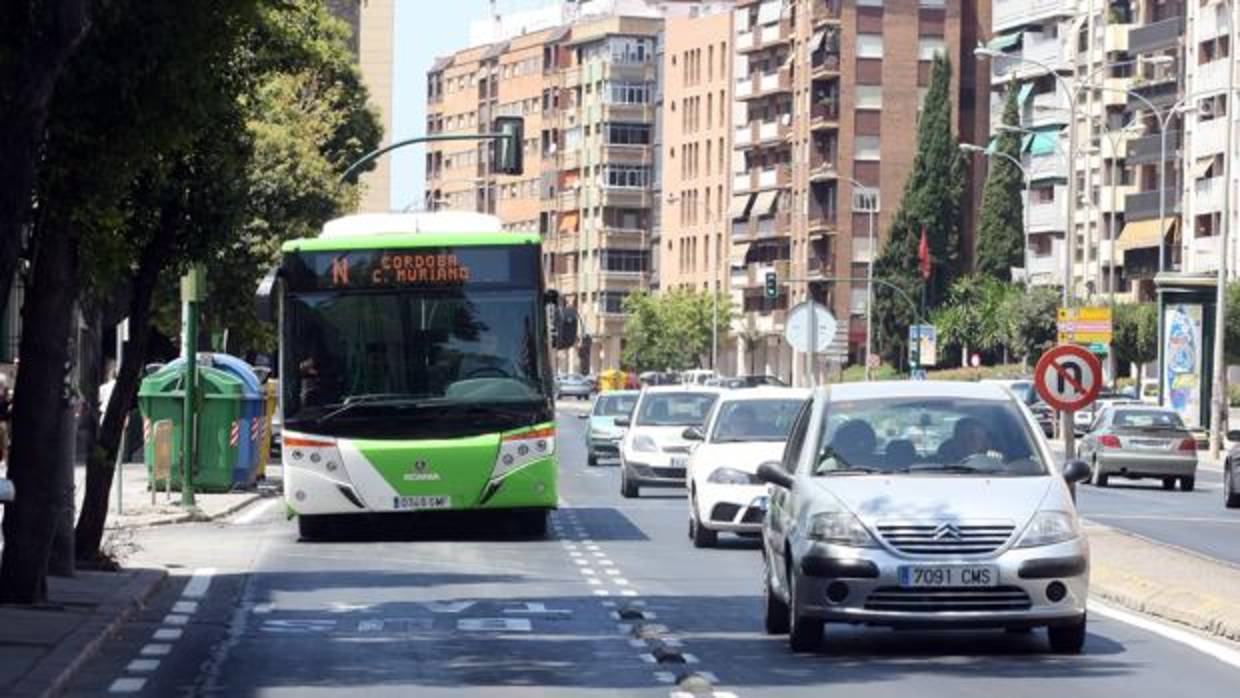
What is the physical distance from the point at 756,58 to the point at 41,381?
156m

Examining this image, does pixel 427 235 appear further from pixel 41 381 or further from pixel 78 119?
pixel 78 119

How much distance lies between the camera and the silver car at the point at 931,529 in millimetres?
18984

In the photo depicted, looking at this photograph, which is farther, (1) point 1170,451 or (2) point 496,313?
(1) point 1170,451

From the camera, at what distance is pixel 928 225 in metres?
154

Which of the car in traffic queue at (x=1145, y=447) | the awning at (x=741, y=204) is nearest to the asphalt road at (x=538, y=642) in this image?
the car in traffic queue at (x=1145, y=447)

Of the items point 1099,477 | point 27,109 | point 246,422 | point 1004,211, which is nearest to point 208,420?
point 246,422

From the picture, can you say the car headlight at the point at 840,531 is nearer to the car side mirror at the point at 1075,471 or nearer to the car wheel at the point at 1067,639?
the car wheel at the point at 1067,639

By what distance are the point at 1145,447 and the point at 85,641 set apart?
41.7 meters

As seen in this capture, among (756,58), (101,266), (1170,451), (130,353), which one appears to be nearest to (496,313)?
(130,353)

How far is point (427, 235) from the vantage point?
3438 centimetres

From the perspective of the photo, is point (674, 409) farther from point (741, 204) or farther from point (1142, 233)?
point (741, 204)

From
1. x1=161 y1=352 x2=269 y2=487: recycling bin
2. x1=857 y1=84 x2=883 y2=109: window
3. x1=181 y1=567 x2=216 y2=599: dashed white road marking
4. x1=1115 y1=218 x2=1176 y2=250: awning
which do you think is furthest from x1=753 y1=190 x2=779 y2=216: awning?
x1=181 y1=567 x2=216 y2=599: dashed white road marking

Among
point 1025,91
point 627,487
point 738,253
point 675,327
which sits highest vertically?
point 1025,91

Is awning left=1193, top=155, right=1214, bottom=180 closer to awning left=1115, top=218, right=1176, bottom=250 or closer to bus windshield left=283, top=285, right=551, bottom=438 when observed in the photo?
awning left=1115, top=218, right=1176, bottom=250
